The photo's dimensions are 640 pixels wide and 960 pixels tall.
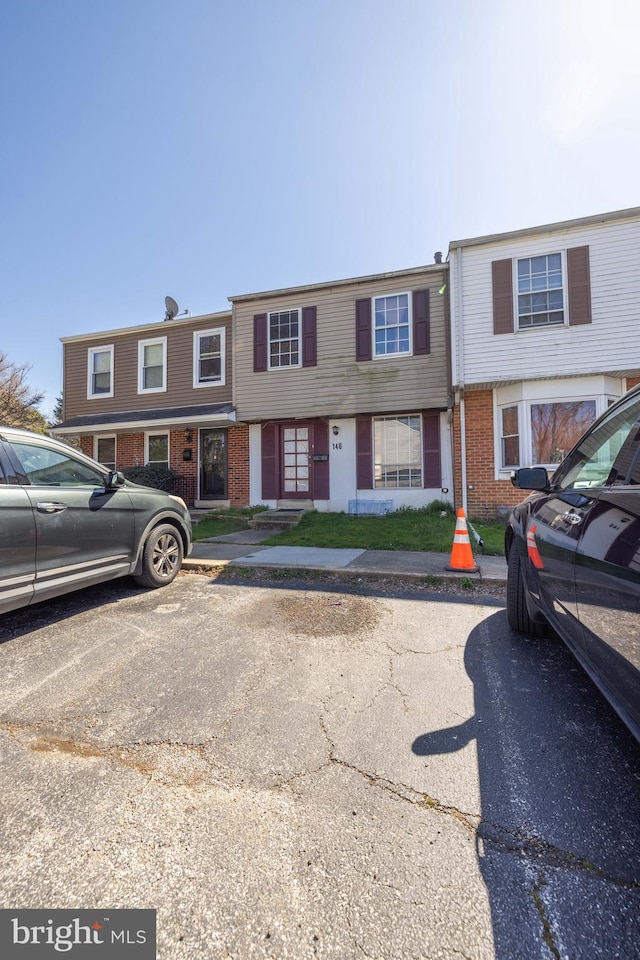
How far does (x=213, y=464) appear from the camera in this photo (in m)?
12.4

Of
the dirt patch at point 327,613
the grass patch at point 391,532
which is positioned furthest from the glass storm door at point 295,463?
the dirt patch at point 327,613

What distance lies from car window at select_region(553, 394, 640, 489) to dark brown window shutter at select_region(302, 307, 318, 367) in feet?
29.2

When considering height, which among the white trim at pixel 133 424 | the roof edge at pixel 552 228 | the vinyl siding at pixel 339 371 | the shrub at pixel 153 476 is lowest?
the shrub at pixel 153 476

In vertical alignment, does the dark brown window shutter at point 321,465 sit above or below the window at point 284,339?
below

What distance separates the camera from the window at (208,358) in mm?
12273

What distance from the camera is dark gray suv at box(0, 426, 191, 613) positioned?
323cm

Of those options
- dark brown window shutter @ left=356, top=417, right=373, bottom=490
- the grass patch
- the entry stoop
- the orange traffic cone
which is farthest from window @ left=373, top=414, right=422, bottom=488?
the orange traffic cone

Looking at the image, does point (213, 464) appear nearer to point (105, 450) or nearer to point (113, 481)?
point (105, 450)

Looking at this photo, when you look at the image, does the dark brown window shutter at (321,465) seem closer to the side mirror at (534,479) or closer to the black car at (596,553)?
the black car at (596,553)

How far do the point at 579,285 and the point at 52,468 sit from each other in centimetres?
1022

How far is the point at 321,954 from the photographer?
3.81 feet

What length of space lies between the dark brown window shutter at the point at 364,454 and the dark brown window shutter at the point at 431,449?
1.32m

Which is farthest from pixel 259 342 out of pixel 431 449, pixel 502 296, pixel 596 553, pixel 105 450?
pixel 596 553

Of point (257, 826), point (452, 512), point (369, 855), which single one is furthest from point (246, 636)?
point (452, 512)
